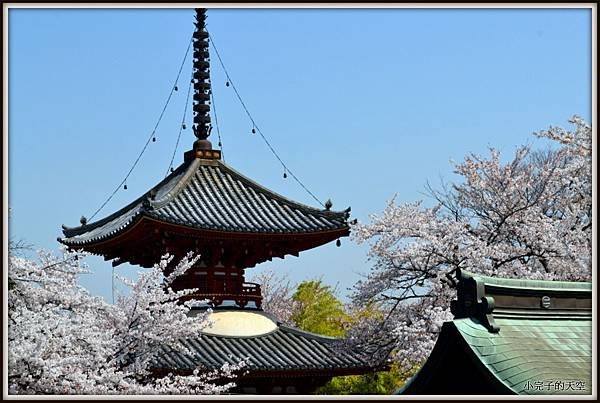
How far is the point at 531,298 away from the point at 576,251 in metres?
9.77

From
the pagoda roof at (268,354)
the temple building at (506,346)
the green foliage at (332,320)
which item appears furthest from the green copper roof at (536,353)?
the green foliage at (332,320)

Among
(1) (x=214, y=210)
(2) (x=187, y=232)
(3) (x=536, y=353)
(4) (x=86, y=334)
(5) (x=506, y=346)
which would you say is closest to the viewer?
(5) (x=506, y=346)

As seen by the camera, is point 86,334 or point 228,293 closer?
point 86,334

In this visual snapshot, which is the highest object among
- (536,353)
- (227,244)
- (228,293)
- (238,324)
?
(227,244)

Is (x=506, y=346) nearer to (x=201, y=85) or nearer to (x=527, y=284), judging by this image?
(x=527, y=284)

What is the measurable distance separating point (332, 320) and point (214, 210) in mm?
16158

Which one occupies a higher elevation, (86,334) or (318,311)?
(318,311)

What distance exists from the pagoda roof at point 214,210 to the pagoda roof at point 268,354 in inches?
72.5

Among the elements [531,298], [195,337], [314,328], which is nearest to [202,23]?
[195,337]

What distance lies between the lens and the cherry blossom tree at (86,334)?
1287cm

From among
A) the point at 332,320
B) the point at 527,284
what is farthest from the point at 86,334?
the point at 332,320

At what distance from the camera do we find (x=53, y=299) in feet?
46.0

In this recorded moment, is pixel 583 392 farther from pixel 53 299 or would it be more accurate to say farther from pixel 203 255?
Answer: pixel 203 255

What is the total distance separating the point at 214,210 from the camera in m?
18.4
